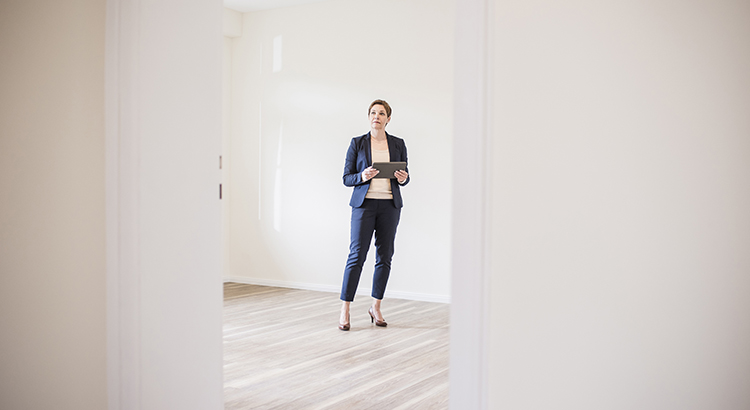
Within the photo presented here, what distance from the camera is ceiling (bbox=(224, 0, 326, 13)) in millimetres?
5535

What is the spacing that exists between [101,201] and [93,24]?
0.45 m

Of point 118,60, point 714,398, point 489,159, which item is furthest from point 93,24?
point 714,398

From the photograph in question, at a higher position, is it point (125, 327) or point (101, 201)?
point (101, 201)

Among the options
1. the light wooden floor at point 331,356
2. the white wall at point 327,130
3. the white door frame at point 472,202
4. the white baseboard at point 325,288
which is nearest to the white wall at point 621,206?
the white door frame at point 472,202

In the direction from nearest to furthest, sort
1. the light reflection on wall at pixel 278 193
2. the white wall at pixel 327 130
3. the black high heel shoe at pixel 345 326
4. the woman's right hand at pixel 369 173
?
the woman's right hand at pixel 369 173, the black high heel shoe at pixel 345 326, the white wall at pixel 327 130, the light reflection on wall at pixel 278 193

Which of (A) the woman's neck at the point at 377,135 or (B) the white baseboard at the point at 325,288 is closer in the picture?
(A) the woman's neck at the point at 377,135

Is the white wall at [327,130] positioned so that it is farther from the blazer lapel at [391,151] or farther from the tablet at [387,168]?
the tablet at [387,168]

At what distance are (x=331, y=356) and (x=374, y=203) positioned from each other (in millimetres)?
1017

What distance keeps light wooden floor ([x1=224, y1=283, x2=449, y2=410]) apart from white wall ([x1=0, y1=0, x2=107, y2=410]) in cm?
101

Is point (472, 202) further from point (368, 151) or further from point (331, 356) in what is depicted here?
point (368, 151)

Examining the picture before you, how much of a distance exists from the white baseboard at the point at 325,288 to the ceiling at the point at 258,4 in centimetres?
259

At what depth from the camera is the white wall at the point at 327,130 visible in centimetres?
504

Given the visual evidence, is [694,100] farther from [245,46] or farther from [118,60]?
[245,46]

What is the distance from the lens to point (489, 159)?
1.56 meters
